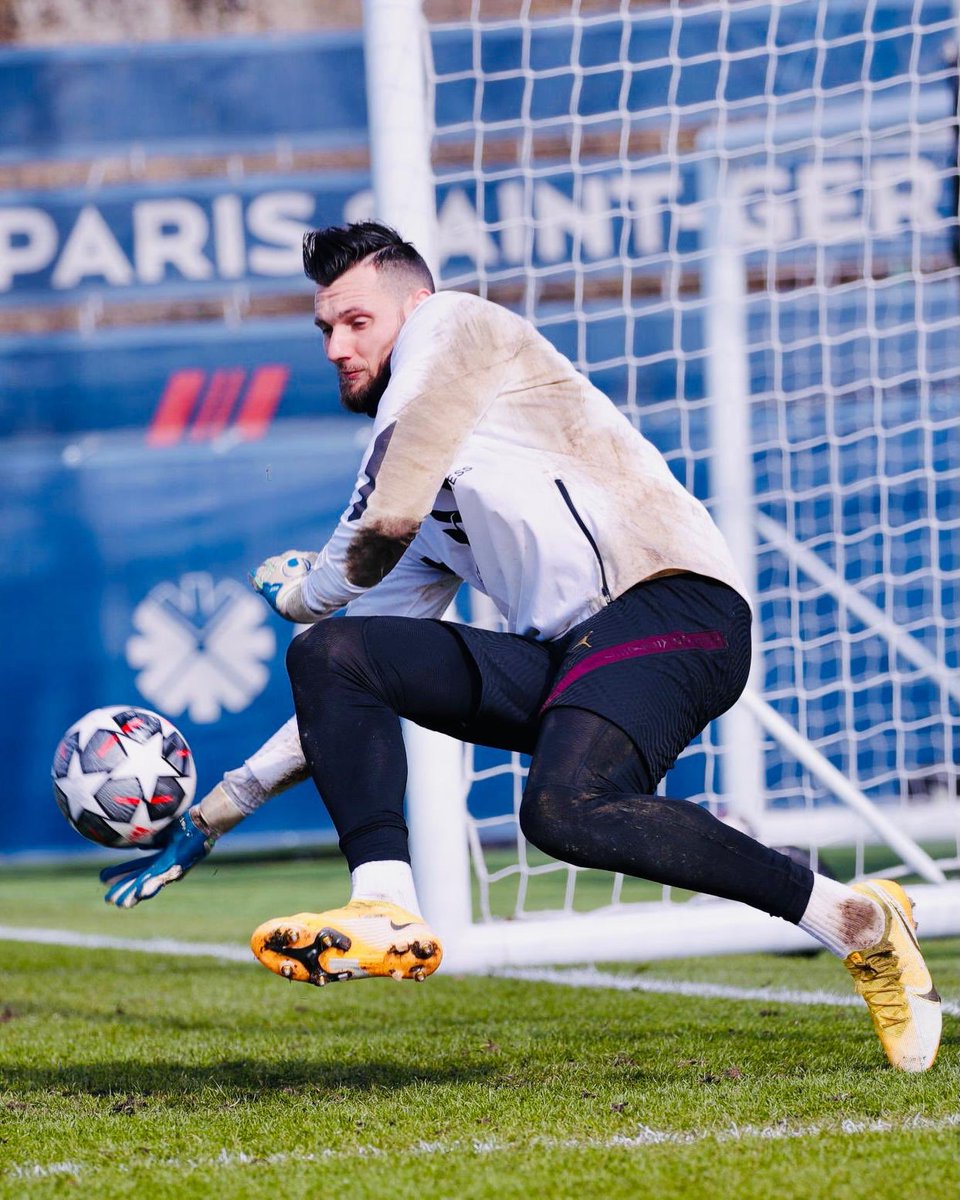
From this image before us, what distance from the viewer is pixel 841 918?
136 inches

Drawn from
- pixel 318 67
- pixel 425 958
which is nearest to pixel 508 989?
pixel 425 958

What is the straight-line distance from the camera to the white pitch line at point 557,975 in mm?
5070

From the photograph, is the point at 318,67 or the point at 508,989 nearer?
the point at 508,989

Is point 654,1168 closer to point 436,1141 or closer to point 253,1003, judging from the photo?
point 436,1141

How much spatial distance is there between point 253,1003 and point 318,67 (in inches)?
302

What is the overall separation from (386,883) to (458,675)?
50 centimetres

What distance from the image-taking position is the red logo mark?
1078cm

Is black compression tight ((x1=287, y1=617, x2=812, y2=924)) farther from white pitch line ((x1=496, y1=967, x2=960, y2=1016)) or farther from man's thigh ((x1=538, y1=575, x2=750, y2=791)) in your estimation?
white pitch line ((x1=496, y1=967, x2=960, y2=1016))

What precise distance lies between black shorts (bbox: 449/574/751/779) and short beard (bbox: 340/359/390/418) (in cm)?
56

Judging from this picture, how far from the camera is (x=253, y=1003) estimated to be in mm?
5340

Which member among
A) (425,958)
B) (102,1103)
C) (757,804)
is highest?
(425,958)

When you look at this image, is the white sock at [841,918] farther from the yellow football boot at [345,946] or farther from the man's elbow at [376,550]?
the man's elbow at [376,550]

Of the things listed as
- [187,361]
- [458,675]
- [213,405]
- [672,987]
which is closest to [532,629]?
[458,675]

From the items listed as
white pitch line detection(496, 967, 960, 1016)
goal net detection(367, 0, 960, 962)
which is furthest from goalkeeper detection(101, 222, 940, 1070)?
goal net detection(367, 0, 960, 962)
